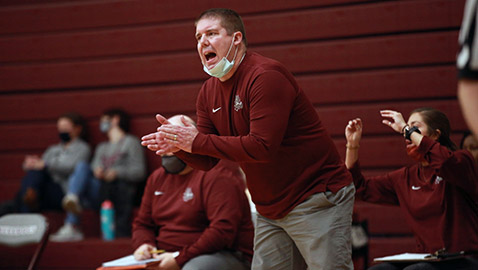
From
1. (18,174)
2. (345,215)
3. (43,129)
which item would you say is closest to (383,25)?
(345,215)

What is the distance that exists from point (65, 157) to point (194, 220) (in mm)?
2669

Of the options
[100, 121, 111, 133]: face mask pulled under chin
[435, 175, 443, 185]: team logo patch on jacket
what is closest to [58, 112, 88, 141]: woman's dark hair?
[100, 121, 111, 133]: face mask pulled under chin

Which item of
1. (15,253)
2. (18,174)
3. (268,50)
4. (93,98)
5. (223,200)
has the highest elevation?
(268,50)

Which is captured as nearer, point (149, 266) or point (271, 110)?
point (271, 110)

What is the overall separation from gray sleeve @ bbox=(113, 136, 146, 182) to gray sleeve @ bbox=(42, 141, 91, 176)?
536mm

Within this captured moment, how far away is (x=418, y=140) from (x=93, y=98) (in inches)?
166

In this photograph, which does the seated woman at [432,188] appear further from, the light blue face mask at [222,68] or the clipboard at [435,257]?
the light blue face mask at [222,68]

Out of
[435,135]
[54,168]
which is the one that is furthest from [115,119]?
[435,135]

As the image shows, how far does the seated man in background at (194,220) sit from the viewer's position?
3625 mm

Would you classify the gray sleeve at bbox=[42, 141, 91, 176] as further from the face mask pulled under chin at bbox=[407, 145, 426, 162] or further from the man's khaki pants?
the face mask pulled under chin at bbox=[407, 145, 426, 162]

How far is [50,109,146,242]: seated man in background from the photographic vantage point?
560 cm

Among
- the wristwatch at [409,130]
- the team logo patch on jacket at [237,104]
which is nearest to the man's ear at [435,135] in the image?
the wristwatch at [409,130]

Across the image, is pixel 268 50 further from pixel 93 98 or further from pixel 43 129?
pixel 43 129

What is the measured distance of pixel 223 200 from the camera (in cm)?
375
